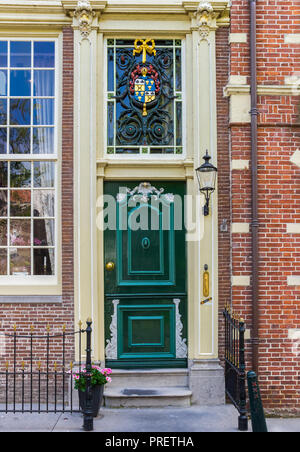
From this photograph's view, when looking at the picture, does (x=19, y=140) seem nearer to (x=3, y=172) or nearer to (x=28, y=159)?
(x=28, y=159)

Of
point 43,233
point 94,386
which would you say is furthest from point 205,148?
point 94,386

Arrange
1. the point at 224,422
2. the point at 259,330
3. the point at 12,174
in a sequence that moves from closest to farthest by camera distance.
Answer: the point at 224,422, the point at 259,330, the point at 12,174

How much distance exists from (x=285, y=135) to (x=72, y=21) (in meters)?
3.48

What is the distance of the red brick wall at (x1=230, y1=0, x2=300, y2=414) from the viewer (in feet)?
21.4

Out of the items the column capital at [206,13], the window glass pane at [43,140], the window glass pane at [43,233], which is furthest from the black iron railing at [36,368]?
the column capital at [206,13]

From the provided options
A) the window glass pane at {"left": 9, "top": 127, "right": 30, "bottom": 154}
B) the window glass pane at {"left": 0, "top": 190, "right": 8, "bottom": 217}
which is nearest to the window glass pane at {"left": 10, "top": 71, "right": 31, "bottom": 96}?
the window glass pane at {"left": 9, "top": 127, "right": 30, "bottom": 154}

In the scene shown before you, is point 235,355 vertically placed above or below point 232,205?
below

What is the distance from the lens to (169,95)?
713 centimetres

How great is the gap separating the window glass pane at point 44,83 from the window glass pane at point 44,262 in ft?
7.61

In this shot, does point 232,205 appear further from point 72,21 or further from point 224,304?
point 72,21

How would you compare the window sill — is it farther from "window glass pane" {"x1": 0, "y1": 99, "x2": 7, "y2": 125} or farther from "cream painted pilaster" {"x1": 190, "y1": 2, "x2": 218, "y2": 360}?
"window glass pane" {"x1": 0, "y1": 99, "x2": 7, "y2": 125}

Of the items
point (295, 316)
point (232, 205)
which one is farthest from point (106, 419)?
point (232, 205)

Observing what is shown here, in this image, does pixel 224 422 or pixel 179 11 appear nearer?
pixel 224 422

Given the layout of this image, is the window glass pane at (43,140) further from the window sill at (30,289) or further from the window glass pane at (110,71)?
the window sill at (30,289)
